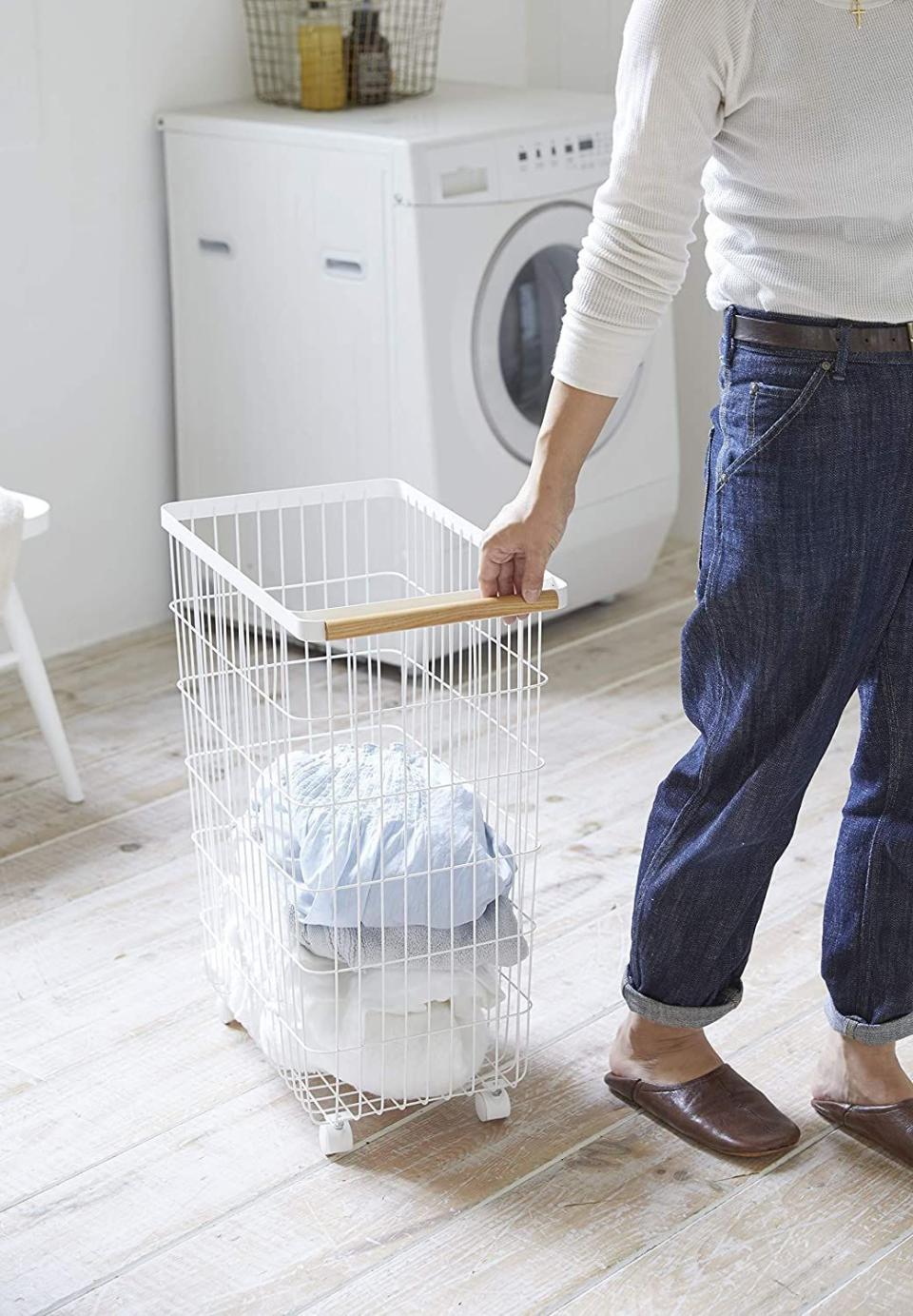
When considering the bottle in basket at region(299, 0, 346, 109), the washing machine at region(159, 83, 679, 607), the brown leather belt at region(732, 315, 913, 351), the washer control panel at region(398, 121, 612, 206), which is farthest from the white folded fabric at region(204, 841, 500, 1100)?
the bottle in basket at region(299, 0, 346, 109)

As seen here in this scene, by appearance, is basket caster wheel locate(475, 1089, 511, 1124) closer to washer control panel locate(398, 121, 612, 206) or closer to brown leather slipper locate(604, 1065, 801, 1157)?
brown leather slipper locate(604, 1065, 801, 1157)

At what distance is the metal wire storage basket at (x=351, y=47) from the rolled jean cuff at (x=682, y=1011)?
5.89ft

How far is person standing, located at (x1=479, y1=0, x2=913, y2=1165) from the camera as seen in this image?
1289mm

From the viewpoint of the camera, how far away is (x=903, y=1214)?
1.54m

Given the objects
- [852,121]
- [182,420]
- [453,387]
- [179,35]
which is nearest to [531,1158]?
[852,121]

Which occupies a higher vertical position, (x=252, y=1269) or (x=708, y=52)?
(x=708, y=52)

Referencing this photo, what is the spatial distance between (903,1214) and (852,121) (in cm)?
98

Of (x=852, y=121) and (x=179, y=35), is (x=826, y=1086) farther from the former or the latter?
(x=179, y=35)

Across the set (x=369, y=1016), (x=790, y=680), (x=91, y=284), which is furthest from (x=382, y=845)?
(x=91, y=284)

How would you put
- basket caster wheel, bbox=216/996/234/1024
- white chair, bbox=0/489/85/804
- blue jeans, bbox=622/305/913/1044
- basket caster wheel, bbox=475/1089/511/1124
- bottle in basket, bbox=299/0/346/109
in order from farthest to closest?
bottle in basket, bbox=299/0/346/109, white chair, bbox=0/489/85/804, basket caster wheel, bbox=216/996/234/1024, basket caster wheel, bbox=475/1089/511/1124, blue jeans, bbox=622/305/913/1044

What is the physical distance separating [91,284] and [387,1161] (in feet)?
5.72

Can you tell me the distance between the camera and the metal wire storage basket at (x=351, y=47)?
2859mm

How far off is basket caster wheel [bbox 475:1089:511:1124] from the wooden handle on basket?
0.51 m

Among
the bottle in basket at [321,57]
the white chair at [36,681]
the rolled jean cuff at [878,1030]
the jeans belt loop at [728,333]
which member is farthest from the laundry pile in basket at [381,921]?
the bottle in basket at [321,57]
